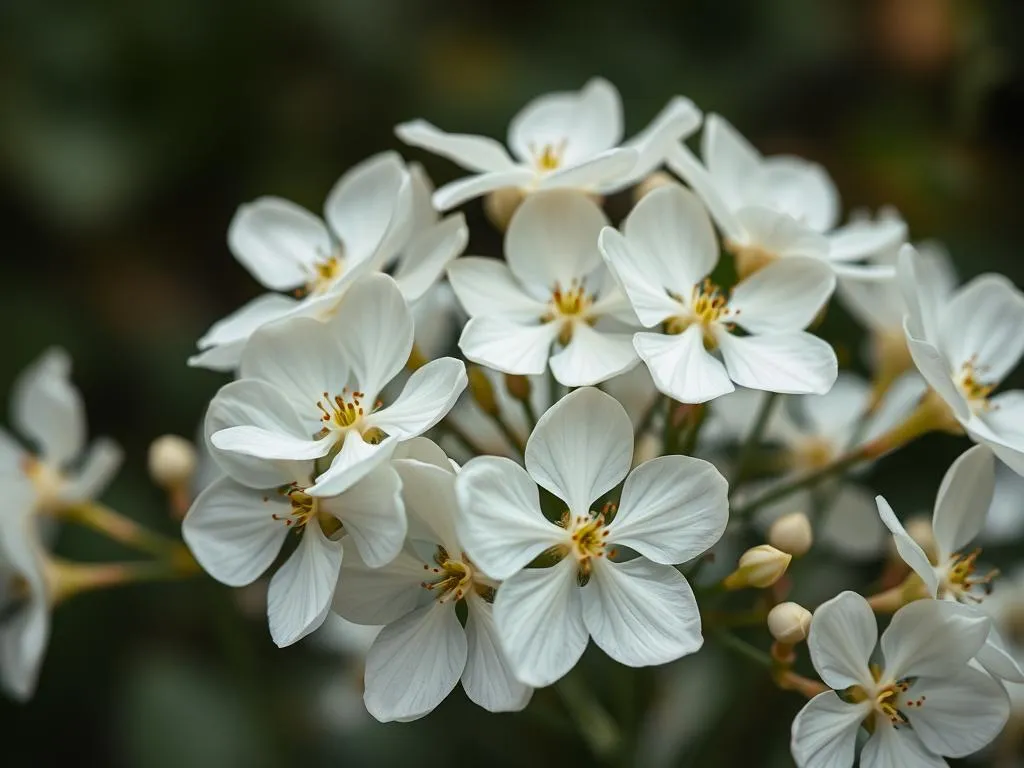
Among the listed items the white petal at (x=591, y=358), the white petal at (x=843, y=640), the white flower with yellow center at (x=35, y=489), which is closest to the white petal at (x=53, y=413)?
the white flower with yellow center at (x=35, y=489)

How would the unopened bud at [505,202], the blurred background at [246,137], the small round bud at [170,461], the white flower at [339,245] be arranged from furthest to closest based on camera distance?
the blurred background at [246,137]
the small round bud at [170,461]
the unopened bud at [505,202]
the white flower at [339,245]

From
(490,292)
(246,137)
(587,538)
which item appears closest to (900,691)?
(587,538)

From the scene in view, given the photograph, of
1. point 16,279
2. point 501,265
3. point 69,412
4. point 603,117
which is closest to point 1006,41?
point 603,117

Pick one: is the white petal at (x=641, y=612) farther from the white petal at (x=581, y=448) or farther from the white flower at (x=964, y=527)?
the white flower at (x=964, y=527)

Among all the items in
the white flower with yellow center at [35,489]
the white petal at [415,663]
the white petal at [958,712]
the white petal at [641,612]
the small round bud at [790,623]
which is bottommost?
the white flower with yellow center at [35,489]

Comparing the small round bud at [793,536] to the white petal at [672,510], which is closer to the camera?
the white petal at [672,510]

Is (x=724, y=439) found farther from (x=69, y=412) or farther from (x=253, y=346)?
(x=69, y=412)
